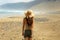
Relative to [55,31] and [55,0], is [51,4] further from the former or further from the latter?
[55,31]

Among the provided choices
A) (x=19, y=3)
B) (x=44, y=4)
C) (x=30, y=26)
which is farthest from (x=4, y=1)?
(x=30, y=26)

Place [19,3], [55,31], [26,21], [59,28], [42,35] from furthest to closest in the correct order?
[19,3] < [59,28] < [55,31] < [42,35] < [26,21]

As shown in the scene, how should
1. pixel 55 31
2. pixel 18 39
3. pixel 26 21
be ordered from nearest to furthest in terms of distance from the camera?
pixel 26 21 < pixel 18 39 < pixel 55 31

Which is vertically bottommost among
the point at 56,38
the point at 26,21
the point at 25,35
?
the point at 56,38

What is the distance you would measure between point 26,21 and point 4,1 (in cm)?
3057

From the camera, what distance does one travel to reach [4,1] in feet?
119

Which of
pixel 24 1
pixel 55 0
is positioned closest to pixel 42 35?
pixel 55 0

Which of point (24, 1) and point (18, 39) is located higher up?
point (24, 1)

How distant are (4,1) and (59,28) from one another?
25.7m

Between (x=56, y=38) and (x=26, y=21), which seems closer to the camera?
(x=26, y=21)

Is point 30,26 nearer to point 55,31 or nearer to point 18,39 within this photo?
point 18,39

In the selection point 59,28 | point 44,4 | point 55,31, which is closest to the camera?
point 55,31

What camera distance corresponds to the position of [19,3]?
35.0m

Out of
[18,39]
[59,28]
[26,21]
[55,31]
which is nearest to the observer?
[26,21]
